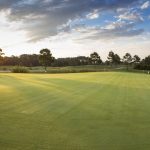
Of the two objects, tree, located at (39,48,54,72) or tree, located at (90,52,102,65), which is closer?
tree, located at (39,48,54,72)

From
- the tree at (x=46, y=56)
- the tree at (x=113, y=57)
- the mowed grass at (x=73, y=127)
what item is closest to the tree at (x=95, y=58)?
the tree at (x=113, y=57)

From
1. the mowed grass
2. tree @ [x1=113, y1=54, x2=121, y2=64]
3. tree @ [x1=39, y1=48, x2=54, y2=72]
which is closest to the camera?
the mowed grass

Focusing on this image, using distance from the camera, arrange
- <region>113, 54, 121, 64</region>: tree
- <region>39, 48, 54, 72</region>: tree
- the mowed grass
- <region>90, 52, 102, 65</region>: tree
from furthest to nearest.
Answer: <region>113, 54, 121, 64</region>: tree < <region>90, 52, 102, 65</region>: tree < <region>39, 48, 54, 72</region>: tree < the mowed grass

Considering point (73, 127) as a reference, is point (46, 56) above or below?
above

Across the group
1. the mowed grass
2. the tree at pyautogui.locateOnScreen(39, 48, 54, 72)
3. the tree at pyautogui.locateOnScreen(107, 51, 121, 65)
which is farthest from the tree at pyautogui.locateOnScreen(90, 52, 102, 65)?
the mowed grass

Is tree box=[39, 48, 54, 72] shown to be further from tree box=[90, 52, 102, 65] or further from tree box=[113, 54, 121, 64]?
tree box=[113, 54, 121, 64]

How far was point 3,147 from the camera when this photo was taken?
7578mm

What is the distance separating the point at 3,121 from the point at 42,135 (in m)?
2.20

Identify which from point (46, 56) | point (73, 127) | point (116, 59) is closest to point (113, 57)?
point (116, 59)

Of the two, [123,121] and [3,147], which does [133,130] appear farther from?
[3,147]

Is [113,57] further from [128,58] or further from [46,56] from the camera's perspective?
[46,56]

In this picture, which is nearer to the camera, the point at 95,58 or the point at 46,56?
the point at 46,56

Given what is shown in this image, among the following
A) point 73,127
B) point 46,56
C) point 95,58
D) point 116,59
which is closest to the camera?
point 73,127

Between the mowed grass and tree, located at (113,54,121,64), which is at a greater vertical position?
tree, located at (113,54,121,64)
